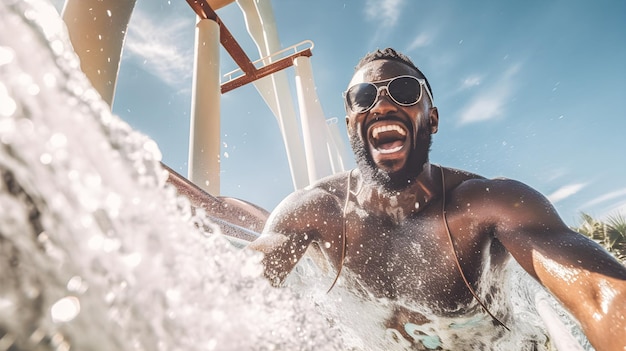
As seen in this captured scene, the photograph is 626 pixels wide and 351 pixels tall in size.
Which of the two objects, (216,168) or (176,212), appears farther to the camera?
(216,168)

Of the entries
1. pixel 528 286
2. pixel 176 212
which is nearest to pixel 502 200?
pixel 528 286

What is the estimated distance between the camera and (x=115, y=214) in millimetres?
563

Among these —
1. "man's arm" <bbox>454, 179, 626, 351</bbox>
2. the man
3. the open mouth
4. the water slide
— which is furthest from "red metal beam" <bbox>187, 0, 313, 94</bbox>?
"man's arm" <bbox>454, 179, 626, 351</bbox>

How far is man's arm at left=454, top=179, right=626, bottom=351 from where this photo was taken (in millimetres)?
1113

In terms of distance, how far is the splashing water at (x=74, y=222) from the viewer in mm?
360

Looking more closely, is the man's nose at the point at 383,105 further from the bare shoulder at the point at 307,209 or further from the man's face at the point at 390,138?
the bare shoulder at the point at 307,209

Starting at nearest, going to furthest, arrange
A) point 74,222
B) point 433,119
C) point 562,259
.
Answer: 1. point 74,222
2. point 562,259
3. point 433,119

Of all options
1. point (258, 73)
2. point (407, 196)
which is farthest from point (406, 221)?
point (258, 73)

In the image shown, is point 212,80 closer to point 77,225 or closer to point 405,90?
point 405,90

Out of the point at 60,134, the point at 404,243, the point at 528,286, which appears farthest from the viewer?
the point at 528,286

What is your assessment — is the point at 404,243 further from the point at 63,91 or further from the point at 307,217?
the point at 63,91

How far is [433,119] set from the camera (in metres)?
2.10

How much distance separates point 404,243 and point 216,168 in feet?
13.6

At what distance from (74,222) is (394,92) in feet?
5.80
